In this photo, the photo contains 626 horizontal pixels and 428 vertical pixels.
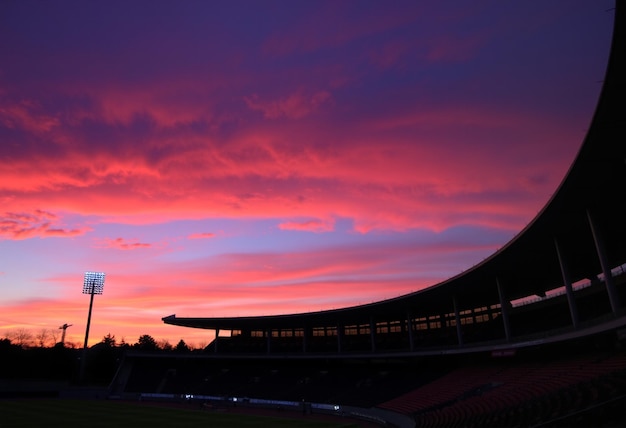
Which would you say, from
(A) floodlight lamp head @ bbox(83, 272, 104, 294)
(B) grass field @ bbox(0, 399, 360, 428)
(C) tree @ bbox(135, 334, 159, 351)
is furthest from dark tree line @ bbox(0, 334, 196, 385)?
(B) grass field @ bbox(0, 399, 360, 428)

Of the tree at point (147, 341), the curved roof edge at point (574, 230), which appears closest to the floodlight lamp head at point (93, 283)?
the curved roof edge at point (574, 230)

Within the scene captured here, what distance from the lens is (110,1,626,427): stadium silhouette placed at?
2358 centimetres

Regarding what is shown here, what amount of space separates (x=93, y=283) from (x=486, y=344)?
80.0 meters

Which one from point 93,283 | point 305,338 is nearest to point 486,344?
point 305,338

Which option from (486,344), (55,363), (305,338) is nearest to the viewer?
(486,344)

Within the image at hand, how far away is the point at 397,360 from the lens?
219 feet

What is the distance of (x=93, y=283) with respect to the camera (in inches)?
3656

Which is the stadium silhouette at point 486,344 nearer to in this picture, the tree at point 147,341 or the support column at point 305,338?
the support column at point 305,338

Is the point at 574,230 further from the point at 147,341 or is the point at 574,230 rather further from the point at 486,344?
the point at 147,341

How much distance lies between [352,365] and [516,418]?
49659mm

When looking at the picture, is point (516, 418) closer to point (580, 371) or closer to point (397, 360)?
point (580, 371)

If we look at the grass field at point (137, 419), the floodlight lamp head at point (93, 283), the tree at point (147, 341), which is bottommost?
the grass field at point (137, 419)

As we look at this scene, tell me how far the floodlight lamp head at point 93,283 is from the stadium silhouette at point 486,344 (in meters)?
15.8

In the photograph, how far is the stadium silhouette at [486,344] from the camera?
23578mm
